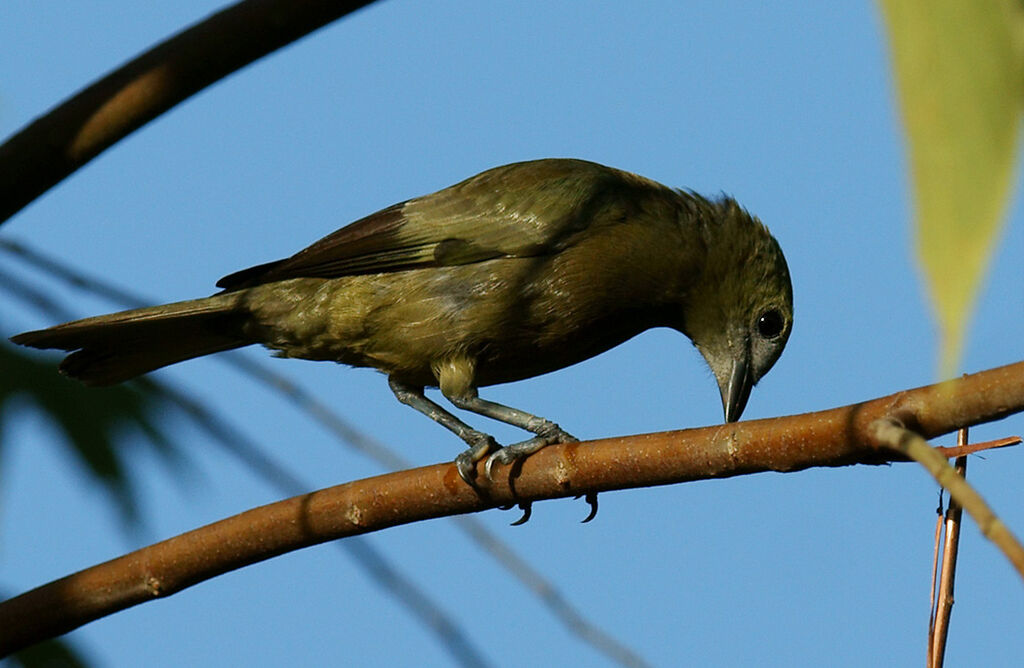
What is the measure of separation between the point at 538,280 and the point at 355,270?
2.41 feet

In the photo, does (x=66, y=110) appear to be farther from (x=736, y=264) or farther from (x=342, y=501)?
(x=736, y=264)

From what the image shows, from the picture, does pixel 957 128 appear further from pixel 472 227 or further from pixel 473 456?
pixel 472 227

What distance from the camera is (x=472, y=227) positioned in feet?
15.5

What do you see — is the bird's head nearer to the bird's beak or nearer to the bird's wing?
the bird's beak

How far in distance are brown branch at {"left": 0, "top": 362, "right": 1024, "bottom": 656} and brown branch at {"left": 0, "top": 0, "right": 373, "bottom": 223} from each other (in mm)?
990

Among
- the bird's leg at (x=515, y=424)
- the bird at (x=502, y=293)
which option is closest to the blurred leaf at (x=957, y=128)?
the bird's leg at (x=515, y=424)

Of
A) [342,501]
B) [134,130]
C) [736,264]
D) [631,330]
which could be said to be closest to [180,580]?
[342,501]

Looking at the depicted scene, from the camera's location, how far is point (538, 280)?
14.7ft

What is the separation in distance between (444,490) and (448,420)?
1751mm

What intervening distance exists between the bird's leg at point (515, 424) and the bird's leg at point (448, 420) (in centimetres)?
6

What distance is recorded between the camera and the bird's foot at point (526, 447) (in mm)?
3366

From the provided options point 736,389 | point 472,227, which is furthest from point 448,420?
point 736,389

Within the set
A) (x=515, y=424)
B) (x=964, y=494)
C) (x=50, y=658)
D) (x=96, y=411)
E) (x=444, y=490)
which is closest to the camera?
(x=964, y=494)

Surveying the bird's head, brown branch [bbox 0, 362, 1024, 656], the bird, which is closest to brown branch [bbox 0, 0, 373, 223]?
brown branch [bbox 0, 362, 1024, 656]
